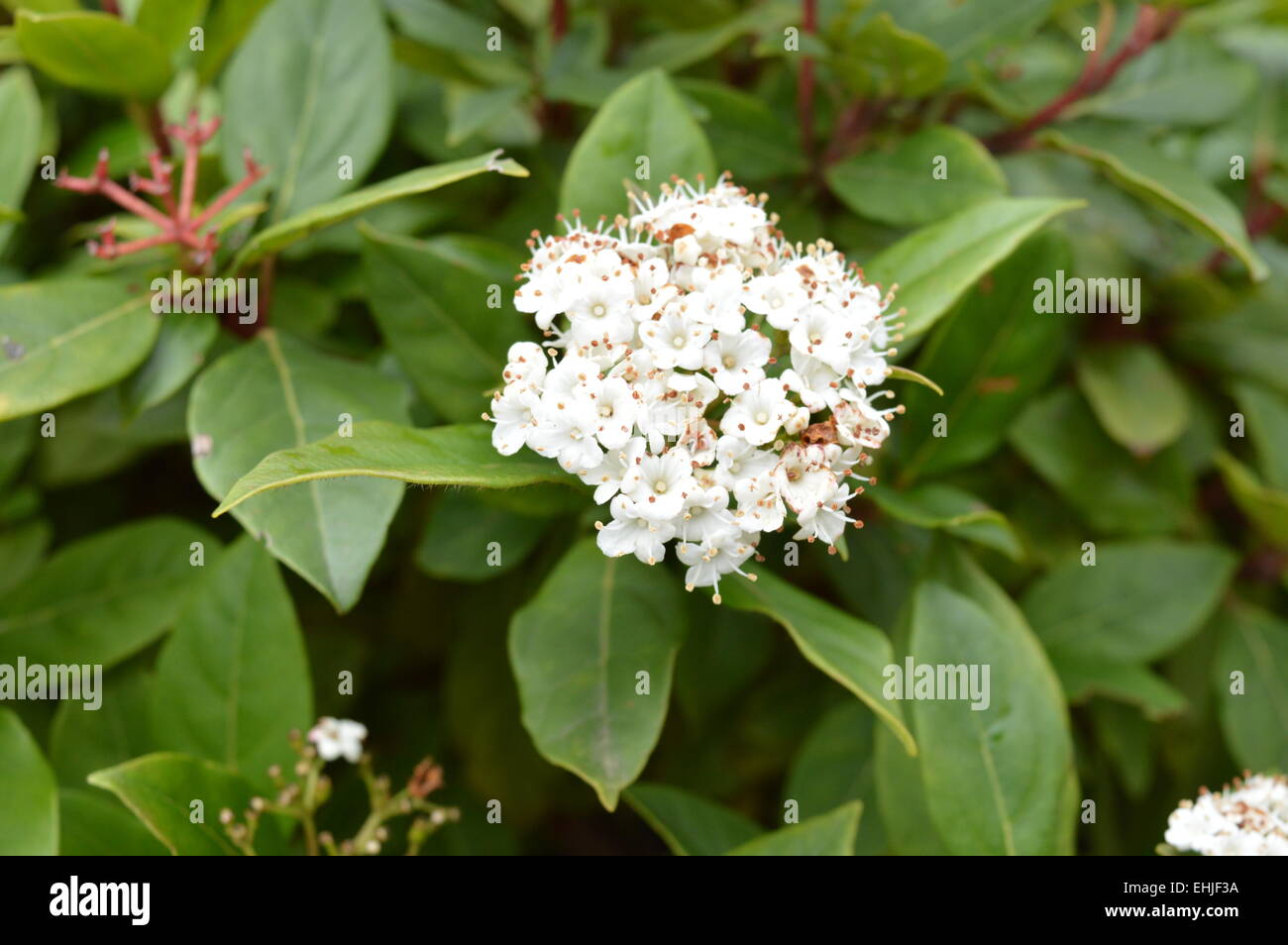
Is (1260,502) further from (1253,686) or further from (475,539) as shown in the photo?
(475,539)

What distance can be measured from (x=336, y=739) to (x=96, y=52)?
1.45 m

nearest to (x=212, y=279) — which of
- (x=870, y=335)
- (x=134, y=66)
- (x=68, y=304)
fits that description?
(x=68, y=304)

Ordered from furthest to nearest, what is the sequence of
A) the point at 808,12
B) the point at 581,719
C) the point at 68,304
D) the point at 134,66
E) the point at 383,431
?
1. the point at 808,12
2. the point at 134,66
3. the point at 68,304
4. the point at 581,719
5. the point at 383,431

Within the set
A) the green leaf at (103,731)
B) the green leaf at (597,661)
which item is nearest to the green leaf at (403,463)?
the green leaf at (597,661)

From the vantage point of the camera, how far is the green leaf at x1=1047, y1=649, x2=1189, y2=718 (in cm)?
238

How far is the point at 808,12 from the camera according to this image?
7.98ft

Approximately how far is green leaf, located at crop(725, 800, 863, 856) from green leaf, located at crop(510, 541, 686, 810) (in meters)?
0.28

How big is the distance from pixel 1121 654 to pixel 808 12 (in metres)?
1.68

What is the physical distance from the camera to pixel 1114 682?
2.43m

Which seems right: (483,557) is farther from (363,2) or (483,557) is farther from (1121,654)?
(1121,654)

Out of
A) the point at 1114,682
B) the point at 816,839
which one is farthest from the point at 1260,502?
the point at 816,839

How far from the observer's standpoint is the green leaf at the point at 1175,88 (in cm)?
268

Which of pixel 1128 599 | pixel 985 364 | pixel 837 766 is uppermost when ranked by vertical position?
pixel 985 364

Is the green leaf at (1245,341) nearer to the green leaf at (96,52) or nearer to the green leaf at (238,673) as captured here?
the green leaf at (238,673)
